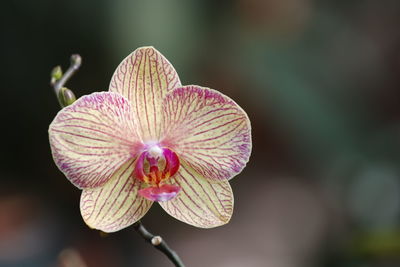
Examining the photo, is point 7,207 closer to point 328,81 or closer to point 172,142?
point 328,81

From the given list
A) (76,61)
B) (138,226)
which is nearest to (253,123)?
(76,61)

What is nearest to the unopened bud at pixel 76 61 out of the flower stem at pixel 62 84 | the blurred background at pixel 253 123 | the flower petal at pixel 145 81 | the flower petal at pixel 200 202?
the flower stem at pixel 62 84

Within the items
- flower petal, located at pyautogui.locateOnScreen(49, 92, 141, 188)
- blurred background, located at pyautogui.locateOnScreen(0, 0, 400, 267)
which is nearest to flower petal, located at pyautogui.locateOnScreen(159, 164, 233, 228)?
flower petal, located at pyautogui.locateOnScreen(49, 92, 141, 188)

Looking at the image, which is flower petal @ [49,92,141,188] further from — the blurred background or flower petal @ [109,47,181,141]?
the blurred background

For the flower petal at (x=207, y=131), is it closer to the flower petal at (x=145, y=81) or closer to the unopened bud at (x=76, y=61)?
the flower petal at (x=145, y=81)

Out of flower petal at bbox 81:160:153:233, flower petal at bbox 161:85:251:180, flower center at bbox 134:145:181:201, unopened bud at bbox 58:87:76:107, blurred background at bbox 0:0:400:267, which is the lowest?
blurred background at bbox 0:0:400:267

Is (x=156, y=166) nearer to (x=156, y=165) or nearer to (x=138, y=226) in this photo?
(x=156, y=165)
